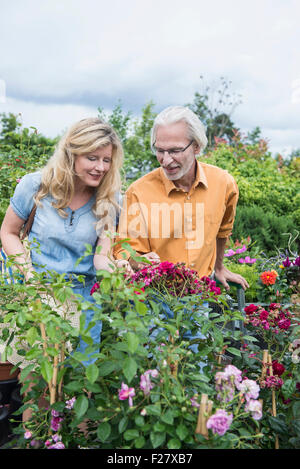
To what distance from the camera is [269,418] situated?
1.36 meters

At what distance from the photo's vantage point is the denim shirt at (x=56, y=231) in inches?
79.7

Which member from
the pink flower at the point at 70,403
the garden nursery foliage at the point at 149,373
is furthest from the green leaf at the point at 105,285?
the pink flower at the point at 70,403

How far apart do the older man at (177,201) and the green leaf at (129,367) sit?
3.22 ft

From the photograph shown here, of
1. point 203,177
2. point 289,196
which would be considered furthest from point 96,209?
point 289,196

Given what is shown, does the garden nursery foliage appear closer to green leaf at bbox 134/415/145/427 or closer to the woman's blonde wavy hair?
green leaf at bbox 134/415/145/427

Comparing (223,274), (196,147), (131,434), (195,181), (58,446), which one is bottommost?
(58,446)

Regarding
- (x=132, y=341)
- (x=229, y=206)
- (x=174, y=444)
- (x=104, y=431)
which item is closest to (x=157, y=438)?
(x=174, y=444)

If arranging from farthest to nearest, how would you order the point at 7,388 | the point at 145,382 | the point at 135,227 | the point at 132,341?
1. the point at 7,388
2. the point at 135,227
3. the point at 145,382
4. the point at 132,341

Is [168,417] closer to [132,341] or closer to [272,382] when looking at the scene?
[132,341]

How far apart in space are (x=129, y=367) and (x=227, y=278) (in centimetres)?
148

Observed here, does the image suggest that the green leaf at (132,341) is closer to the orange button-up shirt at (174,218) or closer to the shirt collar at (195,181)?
the orange button-up shirt at (174,218)

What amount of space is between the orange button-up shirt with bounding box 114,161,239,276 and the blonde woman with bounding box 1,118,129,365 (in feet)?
0.40

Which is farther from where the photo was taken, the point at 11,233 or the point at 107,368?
the point at 11,233

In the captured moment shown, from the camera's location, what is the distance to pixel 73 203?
210 cm
